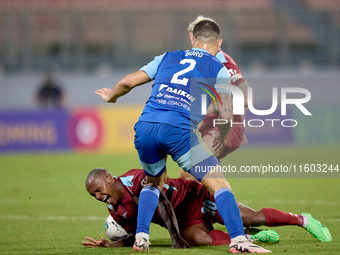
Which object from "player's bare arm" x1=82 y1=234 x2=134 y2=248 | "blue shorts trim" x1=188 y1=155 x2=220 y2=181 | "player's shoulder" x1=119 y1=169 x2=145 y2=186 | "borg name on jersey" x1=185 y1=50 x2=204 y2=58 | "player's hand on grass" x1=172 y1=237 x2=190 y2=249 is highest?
"borg name on jersey" x1=185 y1=50 x2=204 y2=58

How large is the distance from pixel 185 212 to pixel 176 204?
0.12 metres

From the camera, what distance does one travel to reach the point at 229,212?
350 centimetres

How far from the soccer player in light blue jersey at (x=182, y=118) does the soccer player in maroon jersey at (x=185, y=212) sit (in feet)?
1.26

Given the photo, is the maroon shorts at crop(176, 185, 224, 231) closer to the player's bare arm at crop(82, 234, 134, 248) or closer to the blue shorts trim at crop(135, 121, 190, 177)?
the player's bare arm at crop(82, 234, 134, 248)

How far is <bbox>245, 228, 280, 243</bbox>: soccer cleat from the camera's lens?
166 inches

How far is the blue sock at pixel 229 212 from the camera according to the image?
3.47 meters

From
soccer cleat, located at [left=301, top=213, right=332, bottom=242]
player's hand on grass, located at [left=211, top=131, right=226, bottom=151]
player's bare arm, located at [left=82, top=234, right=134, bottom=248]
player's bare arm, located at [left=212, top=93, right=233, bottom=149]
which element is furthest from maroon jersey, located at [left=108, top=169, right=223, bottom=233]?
soccer cleat, located at [left=301, top=213, right=332, bottom=242]

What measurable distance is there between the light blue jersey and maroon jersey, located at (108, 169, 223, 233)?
82 centimetres

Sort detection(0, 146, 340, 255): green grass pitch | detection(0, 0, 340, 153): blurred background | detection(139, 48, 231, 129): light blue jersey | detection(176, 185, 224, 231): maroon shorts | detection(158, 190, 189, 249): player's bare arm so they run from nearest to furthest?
detection(139, 48, 231, 129): light blue jersey
detection(158, 190, 189, 249): player's bare arm
detection(0, 146, 340, 255): green grass pitch
detection(176, 185, 224, 231): maroon shorts
detection(0, 0, 340, 153): blurred background

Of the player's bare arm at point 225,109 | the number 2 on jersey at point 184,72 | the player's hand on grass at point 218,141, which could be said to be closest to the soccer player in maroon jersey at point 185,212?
the player's hand on grass at point 218,141

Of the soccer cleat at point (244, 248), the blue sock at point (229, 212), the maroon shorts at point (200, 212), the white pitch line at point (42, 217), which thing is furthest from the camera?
the white pitch line at point (42, 217)

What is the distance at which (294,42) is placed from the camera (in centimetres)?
2055

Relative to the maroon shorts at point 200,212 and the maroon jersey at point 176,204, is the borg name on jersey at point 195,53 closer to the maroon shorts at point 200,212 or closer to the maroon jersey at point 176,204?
the maroon jersey at point 176,204

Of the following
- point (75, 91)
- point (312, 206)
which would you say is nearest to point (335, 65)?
point (75, 91)
